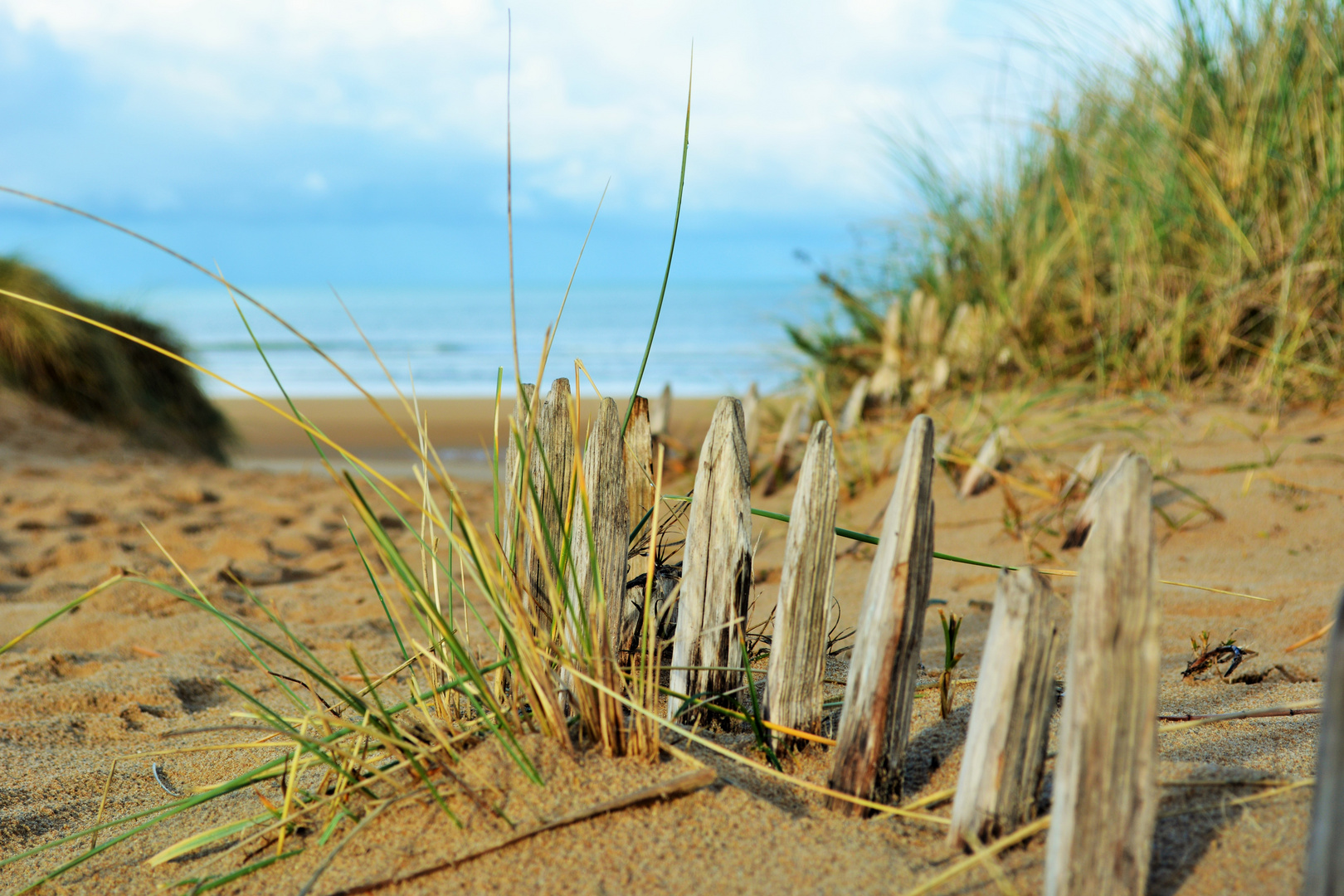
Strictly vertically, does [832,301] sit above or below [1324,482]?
above

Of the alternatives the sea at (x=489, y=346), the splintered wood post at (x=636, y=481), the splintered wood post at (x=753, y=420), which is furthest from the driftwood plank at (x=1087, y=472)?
the splintered wood post at (x=636, y=481)

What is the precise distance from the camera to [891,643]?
1.19 meters

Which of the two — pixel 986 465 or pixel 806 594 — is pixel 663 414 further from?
pixel 806 594

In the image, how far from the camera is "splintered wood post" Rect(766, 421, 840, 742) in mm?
1282

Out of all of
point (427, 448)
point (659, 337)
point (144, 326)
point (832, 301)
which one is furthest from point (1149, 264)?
point (659, 337)

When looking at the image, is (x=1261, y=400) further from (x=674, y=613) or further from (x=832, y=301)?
(x=674, y=613)

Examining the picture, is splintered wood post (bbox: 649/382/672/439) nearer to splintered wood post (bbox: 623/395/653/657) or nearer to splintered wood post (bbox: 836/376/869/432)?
splintered wood post (bbox: 836/376/869/432)

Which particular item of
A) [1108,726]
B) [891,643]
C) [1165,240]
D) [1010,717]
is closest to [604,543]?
[891,643]

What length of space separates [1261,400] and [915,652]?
151 inches

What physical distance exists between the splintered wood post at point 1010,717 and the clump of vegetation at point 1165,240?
355cm

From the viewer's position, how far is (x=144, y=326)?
26.1 feet

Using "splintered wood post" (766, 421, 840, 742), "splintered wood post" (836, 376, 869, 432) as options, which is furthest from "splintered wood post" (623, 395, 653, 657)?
"splintered wood post" (836, 376, 869, 432)

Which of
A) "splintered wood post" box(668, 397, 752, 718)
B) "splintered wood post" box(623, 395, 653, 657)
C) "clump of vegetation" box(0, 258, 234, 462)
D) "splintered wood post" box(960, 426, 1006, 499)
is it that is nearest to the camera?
"splintered wood post" box(668, 397, 752, 718)

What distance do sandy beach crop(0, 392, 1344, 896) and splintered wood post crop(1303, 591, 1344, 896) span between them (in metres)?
0.25
